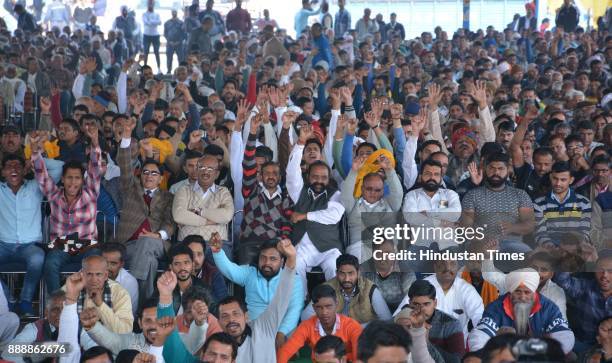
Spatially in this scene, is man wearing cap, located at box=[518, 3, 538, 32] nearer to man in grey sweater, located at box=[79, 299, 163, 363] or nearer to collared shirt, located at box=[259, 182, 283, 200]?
collared shirt, located at box=[259, 182, 283, 200]

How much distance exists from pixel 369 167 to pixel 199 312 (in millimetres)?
2774

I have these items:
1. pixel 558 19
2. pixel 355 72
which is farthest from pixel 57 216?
pixel 558 19

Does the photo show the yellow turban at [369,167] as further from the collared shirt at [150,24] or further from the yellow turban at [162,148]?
the collared shirt at [150,24]

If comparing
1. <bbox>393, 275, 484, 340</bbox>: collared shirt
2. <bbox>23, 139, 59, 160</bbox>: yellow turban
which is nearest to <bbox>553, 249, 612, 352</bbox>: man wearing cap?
<bbox>393, 275, 484, 340</bbox>: collared shirt

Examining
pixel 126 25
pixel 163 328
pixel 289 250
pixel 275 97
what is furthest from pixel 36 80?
pixel 163 328

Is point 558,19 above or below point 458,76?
above

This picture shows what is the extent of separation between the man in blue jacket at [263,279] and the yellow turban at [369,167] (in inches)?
47.8

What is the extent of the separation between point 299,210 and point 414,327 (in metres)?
2.21

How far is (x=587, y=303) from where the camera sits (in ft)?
25.7

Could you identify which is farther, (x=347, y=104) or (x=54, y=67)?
(x=54, y=67)

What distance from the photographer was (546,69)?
17781mm

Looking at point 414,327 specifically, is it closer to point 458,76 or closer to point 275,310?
point 275,310

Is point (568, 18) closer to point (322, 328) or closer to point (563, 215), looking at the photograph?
point (563, 215)

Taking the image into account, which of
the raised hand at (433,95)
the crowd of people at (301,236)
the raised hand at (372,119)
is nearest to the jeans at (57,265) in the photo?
the crowd of people at (301,236)
